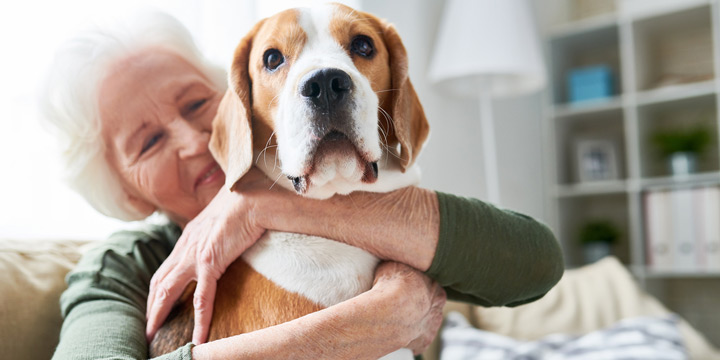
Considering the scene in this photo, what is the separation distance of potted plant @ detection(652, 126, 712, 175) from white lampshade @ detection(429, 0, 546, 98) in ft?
5.07

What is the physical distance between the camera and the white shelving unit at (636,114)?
10.8ft

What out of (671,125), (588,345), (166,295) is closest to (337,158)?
(166,295)

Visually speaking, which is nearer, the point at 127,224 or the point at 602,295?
the point at 127,224

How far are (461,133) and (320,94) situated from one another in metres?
1.09

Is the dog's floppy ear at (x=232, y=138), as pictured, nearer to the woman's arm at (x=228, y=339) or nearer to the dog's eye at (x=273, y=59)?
the dog's eye at (x=273, y=59)

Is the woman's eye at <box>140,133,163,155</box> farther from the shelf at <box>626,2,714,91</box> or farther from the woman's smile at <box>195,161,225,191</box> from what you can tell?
the shelf at <box>626,2,714,91</box>

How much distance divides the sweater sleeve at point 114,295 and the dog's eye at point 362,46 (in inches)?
13.0

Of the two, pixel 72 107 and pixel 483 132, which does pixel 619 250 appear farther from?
pixel 72 107

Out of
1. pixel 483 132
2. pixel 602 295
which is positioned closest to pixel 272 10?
pixel 483 132

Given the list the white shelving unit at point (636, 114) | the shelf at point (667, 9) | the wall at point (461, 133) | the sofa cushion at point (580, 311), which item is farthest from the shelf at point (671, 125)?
the sofa cushion at point (580, 311)

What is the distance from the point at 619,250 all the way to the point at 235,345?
3654 millimetres

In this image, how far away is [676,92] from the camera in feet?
10.5

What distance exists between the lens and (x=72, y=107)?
0.67 m

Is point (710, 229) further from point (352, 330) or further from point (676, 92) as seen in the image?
point (352, 330)
